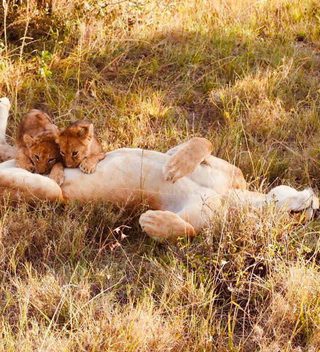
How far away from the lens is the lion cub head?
4.57 m

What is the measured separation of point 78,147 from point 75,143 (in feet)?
0.10

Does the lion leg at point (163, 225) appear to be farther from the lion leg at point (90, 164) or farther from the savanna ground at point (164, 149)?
the lion leg at point (90, 164)

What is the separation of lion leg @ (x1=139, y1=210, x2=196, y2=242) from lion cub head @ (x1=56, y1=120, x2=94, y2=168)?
70cm

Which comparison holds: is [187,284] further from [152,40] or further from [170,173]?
[152,40]

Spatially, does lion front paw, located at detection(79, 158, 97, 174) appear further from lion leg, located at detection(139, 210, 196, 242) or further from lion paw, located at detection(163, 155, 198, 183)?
lion leg, located at detection(139, 210, 196, 242)

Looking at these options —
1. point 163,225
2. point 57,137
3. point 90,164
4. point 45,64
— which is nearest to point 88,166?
point 90,164

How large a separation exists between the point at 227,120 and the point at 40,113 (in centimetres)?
163

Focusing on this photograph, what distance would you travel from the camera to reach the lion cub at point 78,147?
456 centimetres

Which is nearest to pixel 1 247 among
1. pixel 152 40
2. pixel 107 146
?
pixel 107 146

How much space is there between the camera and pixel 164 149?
5.40 metres

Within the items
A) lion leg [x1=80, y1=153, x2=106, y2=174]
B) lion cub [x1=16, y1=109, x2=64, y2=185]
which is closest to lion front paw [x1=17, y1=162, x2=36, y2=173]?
lion cub [x1=16, y1=109, x2=64, y2=185]

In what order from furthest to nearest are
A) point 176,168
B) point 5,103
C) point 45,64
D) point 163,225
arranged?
point 45,64 < point 5,103 < point 176,168 < point 163,225

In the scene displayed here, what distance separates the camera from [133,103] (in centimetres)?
594

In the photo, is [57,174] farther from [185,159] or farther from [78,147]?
[185,159]
